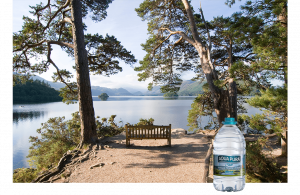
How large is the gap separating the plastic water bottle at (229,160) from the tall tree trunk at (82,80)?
16.2 feet

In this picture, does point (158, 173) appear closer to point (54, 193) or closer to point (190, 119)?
point (54, 193)

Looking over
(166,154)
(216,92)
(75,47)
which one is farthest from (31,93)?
(216,92)

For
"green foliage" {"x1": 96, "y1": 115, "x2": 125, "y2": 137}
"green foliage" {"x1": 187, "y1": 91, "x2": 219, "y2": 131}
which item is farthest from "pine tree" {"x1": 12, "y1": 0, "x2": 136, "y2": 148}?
"green foliage" {"x1": 187, "y1": 91, "x2": 219, "y2": 131}

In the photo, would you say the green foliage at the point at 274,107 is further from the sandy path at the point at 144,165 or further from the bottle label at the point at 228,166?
the sandy path at the point at 144,165

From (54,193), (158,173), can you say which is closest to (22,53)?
(158,173)

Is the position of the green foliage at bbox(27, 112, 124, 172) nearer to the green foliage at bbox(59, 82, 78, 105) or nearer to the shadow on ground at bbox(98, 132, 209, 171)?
the green foliage at bbox(59, 82, 78, 105)

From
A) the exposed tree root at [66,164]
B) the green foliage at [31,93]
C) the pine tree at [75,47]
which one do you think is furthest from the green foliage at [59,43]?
the green foliage at [31,93]

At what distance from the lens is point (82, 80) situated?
18.4 ft

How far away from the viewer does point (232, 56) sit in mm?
9422

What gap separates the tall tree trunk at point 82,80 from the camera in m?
5.49

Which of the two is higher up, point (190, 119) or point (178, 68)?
point (178, 68)

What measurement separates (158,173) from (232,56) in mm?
8186

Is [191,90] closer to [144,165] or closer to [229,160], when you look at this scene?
[144,165]
